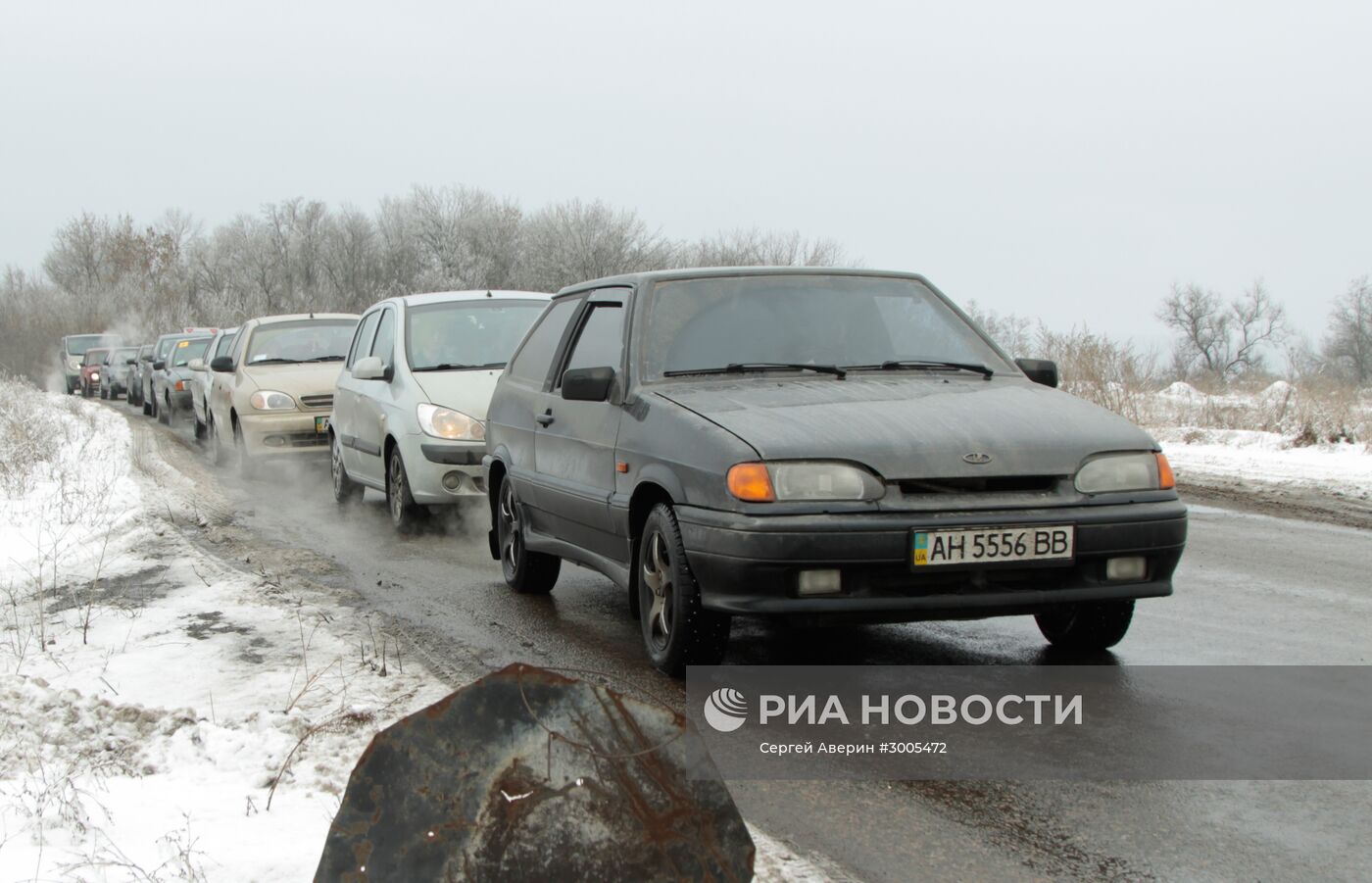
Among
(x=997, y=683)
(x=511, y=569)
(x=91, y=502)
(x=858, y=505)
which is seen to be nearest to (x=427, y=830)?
(x=858, y=505)

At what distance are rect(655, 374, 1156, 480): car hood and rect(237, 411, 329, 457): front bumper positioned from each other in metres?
9.23

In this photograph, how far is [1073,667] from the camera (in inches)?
205

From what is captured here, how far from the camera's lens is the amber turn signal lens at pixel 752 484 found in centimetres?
452

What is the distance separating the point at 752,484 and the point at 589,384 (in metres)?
1.29

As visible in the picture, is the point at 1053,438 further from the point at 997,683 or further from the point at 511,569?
the point at 511,569

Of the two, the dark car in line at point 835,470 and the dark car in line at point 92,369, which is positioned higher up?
the dark car in line at point 835,470

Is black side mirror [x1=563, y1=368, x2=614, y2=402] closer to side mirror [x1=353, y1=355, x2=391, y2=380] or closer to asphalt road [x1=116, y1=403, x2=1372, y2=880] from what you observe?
asphalt road [x1=116, y1=403, x2=1372, y2=880]

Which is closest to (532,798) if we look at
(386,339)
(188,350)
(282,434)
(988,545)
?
(988,545)

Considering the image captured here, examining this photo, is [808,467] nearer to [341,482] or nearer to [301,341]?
[341,482]

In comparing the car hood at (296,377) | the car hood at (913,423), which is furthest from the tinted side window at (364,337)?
the car hood at (913,423)

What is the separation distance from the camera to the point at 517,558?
281 inches

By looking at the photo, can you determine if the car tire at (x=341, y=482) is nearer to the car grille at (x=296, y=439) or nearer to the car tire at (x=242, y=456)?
the car grille at (x=296, y=439)

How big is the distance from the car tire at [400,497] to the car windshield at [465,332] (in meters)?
0.74

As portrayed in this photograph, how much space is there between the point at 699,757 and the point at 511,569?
471 centimetres
